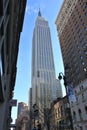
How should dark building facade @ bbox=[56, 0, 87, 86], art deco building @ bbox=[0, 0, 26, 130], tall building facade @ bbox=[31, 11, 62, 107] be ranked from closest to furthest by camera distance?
art deco building @ bbox=[0, 0, 26, 130], dark building facade @ bbox=[56, 0, 87, 86], tall building facade @ bbox=[31, 11, 62, 107]

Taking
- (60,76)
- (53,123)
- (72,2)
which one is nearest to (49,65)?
(72,2)

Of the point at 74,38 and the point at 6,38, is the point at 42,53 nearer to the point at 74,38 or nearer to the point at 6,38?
the point at 74,38

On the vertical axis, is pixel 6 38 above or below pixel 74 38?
below

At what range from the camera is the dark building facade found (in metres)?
67.2

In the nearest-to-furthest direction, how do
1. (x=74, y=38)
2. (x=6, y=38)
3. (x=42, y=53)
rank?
(x=6, y=38) → (x=74, y=38) → (x=42, y=53)

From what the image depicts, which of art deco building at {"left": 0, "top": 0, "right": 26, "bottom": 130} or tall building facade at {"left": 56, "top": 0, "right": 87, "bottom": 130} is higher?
tall building facade at {"left": 56, "top": 0, "right": 87, "bottom": 130}

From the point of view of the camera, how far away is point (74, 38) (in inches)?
3036

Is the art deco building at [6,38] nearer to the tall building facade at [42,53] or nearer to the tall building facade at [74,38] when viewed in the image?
the tall building facade at [74,38]

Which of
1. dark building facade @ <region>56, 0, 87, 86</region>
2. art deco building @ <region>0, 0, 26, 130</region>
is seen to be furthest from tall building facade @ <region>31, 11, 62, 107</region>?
art deco building @ <region>0, 0, 26, 130</region>

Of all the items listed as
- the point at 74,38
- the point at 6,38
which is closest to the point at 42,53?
the point at 74,38

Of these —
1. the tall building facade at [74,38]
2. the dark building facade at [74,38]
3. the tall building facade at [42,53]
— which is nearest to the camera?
the tall building facade at [74,38]

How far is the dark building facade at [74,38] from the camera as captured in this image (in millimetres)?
67250

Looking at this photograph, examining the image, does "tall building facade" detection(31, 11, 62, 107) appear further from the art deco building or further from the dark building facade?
the art deco building

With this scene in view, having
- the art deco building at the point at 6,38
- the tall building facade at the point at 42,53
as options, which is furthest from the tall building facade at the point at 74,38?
the art deco building at the point at 6,38
